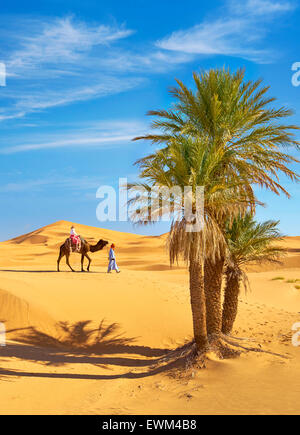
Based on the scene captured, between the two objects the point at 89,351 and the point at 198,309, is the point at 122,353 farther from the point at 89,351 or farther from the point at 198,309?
the point at 198,309

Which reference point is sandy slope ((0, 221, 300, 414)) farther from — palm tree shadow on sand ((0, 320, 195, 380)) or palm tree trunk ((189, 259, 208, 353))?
palm tree trunk ((189, 259, 208, 353))

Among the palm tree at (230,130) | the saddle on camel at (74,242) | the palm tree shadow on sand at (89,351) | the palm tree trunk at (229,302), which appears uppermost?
the palm tree at (230,130)

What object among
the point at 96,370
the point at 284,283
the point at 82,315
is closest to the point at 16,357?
the point at 96,370

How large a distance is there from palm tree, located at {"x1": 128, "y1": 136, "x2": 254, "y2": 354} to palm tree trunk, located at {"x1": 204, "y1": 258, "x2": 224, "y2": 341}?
3.78 ft

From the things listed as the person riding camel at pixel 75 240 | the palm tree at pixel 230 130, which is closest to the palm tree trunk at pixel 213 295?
the palm tree at pixel 230 130

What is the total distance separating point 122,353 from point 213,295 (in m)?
4.22

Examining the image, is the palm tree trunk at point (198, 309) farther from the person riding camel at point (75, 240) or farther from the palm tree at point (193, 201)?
the person riding camel at point (75, 240)

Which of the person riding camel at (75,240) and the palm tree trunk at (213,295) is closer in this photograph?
the palm tree trunk at (213,295)

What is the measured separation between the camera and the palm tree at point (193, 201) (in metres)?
10.9

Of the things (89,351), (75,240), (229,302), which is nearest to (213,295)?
(229,302)

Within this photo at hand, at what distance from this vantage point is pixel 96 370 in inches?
494

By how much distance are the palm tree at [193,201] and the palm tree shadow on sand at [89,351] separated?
6.03ft

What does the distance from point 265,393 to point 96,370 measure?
562 cm

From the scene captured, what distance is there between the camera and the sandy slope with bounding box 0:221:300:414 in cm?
905
